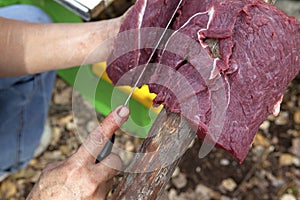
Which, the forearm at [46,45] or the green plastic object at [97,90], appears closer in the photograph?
the forearm at [46,45]

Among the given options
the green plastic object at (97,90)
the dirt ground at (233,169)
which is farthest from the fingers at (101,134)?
the dirt ground at (233,169)

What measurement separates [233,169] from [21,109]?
1.32m

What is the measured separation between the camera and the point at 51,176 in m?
1.73

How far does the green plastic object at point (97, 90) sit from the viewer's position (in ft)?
8.63

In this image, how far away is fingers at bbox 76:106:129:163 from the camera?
5.17ft

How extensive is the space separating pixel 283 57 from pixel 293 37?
0.08 metres

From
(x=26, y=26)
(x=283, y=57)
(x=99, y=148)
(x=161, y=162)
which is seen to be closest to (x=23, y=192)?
(x=26, y=26)

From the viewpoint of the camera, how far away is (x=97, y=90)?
9.63 feet

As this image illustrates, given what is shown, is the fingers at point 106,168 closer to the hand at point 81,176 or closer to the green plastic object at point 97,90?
the hand at point 81,176

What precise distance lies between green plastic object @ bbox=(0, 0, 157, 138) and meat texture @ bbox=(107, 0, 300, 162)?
89cm

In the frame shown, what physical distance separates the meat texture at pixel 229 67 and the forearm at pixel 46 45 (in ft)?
1.74

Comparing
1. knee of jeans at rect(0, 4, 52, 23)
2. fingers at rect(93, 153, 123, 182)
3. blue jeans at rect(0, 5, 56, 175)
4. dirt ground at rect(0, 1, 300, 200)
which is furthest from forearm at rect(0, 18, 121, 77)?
dirt ground at rect(0, 1, 300, 200)

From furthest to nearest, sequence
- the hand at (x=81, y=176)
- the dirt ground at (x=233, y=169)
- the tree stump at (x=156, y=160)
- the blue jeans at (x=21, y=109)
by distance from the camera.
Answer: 1. the dirt ground at (x=233, y=169)
2. the blue jeans at (x=21, y=109)
3. the hand at (x=81, y=176)
4. the tree stump at (x=156, y=160)

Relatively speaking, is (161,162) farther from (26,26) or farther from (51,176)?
(26,26)
